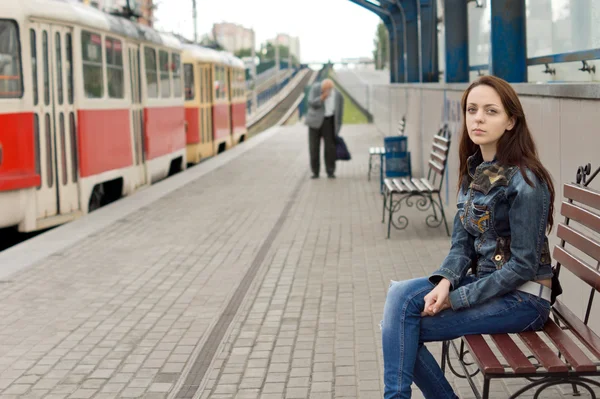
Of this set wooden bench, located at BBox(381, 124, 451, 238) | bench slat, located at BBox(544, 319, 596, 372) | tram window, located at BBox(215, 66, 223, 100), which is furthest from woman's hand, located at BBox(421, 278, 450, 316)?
tram window, located at BBox(215, 66, 223, 100)

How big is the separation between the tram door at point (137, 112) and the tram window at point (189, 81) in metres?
6.45

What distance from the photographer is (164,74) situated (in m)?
19.0

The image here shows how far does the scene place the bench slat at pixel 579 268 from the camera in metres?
4.06

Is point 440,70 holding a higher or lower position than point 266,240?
higher

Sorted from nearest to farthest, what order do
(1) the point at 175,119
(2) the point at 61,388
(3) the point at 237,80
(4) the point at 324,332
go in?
(2) the point at 61,388
(4) the point at 324,332
(1) the point at 175,119
(3) the point at 237,80

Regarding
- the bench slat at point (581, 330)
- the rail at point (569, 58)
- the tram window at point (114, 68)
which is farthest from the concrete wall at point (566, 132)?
the tram window at point (114, 68)

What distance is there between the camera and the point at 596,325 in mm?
5621

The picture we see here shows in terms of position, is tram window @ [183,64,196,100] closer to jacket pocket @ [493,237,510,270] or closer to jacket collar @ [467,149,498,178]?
jacket collar @ [467,149,498,178]

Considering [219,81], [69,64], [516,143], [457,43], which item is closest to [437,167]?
[457,43]

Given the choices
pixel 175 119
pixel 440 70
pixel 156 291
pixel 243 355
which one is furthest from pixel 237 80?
pixel 243 355

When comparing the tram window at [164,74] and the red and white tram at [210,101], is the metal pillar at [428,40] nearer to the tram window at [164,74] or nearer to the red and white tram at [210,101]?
the tram window at [164,74]

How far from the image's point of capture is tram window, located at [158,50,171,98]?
18609 mm

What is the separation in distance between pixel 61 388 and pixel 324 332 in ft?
5.68

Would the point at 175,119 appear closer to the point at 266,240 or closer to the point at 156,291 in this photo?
the point at 266,240
